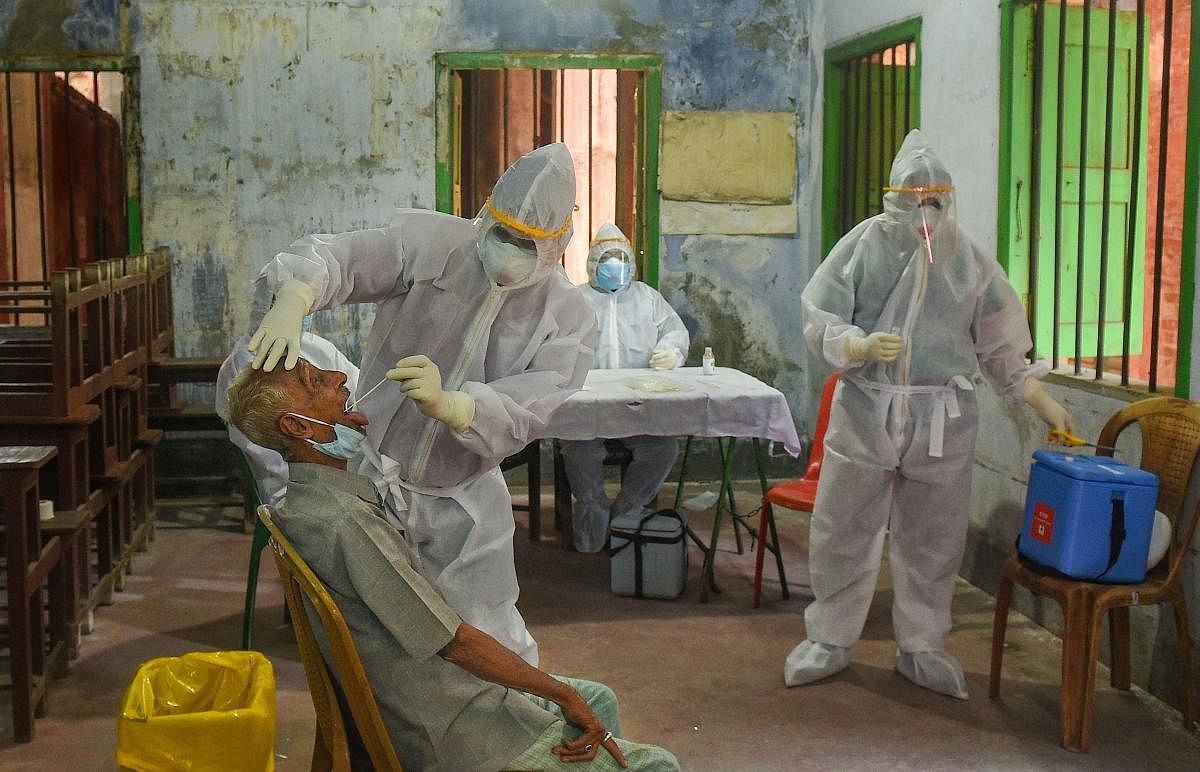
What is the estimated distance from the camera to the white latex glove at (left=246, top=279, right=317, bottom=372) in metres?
2.11

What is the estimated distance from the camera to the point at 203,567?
16.3 ft

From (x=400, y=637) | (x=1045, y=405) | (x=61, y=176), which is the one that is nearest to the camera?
(x=400, y=637)

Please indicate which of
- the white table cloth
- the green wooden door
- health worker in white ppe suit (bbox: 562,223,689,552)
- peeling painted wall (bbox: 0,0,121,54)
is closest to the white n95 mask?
the white table cloth

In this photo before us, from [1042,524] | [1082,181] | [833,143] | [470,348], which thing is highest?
[833,143]

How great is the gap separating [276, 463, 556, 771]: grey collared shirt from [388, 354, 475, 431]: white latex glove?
37 cm

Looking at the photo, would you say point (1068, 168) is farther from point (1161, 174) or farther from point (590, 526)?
point (590, 526)

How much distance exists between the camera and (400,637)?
74.5 inches

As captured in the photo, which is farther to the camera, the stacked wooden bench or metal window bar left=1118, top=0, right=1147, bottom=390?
metal window bar left=1118, top=0, right=1147, bottom=390

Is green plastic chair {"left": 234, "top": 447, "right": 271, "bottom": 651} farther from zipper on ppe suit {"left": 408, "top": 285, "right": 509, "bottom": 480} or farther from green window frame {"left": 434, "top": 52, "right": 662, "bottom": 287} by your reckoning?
green window frame {"left": 434, "top": 52, "right": 662, "bottom": 287}

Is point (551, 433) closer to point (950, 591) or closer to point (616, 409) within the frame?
point (616, 409)

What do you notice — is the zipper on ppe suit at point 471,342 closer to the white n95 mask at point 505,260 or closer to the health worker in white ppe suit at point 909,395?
the white n95 mask at point 505,260

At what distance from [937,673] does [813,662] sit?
38 cm

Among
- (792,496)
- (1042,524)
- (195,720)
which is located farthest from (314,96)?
(195,720)

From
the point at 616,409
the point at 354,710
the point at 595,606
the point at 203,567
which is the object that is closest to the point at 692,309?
the point at 616,409
